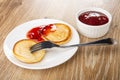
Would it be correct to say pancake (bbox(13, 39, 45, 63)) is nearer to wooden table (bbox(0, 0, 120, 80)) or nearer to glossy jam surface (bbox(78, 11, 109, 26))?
wooden table (bbox(0, 0, 120, 80))

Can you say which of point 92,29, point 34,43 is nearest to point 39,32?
point 34,43

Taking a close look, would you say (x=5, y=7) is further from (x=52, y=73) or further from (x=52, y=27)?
(x=52, y=73)

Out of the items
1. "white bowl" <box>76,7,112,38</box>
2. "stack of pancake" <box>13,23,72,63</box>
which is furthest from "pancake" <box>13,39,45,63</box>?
"white bowl" <box>76,7,112,38</box>

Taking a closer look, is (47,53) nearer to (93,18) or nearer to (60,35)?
(60,35)

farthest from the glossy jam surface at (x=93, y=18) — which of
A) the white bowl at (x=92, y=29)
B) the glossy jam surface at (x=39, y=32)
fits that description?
the glossy jam surface at (x=39, y=32)

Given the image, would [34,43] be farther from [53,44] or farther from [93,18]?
[93,18]
